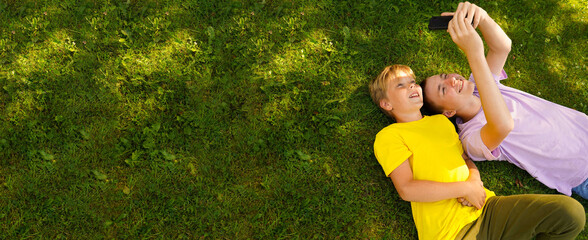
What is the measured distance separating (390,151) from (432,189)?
533 millimetres

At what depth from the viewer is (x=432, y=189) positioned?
384 cm

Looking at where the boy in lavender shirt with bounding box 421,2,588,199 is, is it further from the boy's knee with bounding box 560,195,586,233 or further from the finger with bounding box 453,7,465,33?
the finger with bounding box 453,7,465,33

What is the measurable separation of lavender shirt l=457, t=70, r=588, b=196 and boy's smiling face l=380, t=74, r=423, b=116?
62cm

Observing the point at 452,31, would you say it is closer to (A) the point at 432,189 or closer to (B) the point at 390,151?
(B) the point at 390,151

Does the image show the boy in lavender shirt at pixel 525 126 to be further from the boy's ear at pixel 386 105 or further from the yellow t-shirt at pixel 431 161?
the boy's ear at pixel 386 105

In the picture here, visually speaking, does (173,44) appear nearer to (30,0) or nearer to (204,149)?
(204,149)

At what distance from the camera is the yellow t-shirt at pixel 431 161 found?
3936mm

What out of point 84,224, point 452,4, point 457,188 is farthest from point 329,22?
point 84,224

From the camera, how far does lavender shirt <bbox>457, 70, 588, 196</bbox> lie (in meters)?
4.15

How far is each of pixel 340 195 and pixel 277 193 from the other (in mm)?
710

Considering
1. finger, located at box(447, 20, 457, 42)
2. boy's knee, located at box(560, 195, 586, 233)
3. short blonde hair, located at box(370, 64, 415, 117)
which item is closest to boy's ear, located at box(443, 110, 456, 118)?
short blonde hair, located at box(370, 64, 415, 117)

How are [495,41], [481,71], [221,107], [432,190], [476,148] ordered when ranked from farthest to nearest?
[221,107] → [495,41] → [476,148] → [432,190] → [481,71]

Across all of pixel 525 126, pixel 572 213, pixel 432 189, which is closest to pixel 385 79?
pixel 432 189

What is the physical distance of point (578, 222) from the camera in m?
3.69
